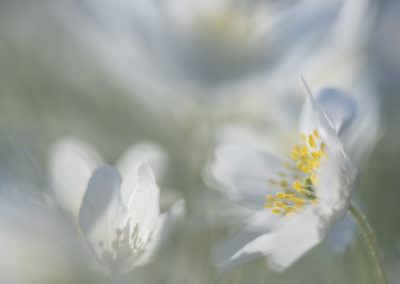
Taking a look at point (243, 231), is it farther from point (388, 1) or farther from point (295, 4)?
point (388, 1)

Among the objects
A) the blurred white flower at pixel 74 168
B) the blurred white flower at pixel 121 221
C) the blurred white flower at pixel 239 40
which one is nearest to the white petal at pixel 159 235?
the blurred white flower at pixel 121 221

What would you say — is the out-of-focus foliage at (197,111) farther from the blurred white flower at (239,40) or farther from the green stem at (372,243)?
the green stem at (372,243)

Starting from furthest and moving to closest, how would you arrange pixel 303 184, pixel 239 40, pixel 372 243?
pixel 239 40 → pixel 303 184 → pixel 372 243

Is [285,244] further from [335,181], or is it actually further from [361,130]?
[361,130]

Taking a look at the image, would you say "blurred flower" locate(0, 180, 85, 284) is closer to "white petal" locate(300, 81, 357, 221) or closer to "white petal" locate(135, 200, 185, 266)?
"white petal" locate(135, 200, 185, 266)

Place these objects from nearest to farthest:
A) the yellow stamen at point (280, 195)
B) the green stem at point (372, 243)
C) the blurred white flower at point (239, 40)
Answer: the green stem at point (372, 243) < the yellow stamen at point (280, 195) < the blurred white flower at point (239, 40)

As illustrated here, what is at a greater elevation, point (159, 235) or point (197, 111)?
point (197, 111)

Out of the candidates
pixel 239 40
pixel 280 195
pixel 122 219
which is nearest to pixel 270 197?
pixel 280 195
